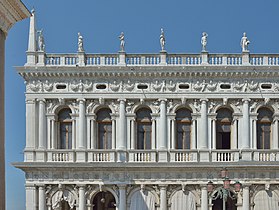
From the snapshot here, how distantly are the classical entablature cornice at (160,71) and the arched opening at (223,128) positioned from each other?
2.08 metres

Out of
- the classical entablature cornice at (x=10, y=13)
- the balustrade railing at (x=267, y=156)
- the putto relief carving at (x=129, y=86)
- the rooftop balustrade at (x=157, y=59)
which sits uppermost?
Result: the rooftop balustrade at (x=157, y=59)

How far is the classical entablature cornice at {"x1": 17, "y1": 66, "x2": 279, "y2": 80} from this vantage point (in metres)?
34.5

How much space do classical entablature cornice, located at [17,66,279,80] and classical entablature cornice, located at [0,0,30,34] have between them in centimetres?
2244

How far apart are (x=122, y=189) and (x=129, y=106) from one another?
180 inches

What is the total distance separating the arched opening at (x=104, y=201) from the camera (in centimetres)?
3512

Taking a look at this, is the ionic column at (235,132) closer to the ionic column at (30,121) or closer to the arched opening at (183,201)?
the arched opening at (183,201)

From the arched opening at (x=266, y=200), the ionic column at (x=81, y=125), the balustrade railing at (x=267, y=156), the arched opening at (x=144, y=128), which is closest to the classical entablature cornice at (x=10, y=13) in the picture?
the ionic column at (x=81, y=125)

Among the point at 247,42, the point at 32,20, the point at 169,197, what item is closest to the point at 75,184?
the point at 169,197

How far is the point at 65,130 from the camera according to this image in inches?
1385

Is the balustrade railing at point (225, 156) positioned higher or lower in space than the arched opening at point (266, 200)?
higher

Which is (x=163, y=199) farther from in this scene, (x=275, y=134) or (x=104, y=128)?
(x=275, y=134)

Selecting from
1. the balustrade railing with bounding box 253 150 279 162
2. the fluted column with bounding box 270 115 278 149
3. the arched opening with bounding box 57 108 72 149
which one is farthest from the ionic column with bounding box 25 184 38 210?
the fluted column with bounding box 270 115 278 149

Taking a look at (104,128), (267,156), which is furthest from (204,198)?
(104,128)

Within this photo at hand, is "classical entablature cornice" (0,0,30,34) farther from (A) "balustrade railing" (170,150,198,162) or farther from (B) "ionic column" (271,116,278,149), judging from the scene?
(B) "ionic column" (271,116,278,149)
